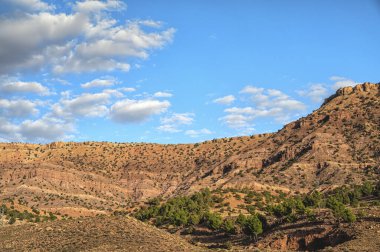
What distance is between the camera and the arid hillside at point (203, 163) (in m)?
95.6

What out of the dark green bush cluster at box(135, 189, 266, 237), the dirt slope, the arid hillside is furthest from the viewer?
the arid hillside

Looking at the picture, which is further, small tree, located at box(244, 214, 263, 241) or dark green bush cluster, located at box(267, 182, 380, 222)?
small tree, located at box(244, 214, 263, 241)

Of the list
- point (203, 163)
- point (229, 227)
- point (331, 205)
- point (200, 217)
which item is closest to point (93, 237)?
point (229, 227)

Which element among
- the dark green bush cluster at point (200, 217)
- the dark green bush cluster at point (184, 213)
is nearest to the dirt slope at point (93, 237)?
the dark green bush cluster at point (200, 217)

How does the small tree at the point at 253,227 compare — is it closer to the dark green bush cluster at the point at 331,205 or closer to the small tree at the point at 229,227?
the small tree at the point at 229,227

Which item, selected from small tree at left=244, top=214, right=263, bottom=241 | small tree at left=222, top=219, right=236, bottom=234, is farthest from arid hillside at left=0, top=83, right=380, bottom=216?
small tree at left=244, top=214, right=263, bottom=241

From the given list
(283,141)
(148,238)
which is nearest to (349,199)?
(148,238)

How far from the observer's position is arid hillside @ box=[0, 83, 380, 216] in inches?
3762

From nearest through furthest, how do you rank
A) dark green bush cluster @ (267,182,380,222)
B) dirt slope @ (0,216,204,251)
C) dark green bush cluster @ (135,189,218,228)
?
1. dirt slope @ (0,216,204,251)
2. dark green bush cluster @ (267,182,380,222)
3. dark green bush cluster @ (135,189,218,228)

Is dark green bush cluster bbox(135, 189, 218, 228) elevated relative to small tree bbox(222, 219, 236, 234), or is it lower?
elevated

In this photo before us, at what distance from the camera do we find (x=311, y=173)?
313 feet

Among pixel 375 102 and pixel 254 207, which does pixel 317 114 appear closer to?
pixel 375 102

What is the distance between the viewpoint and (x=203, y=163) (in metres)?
135

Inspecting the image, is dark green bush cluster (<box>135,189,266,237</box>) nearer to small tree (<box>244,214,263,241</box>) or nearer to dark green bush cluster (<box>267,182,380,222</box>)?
small tree (<box>244,214,263,241</box>)
